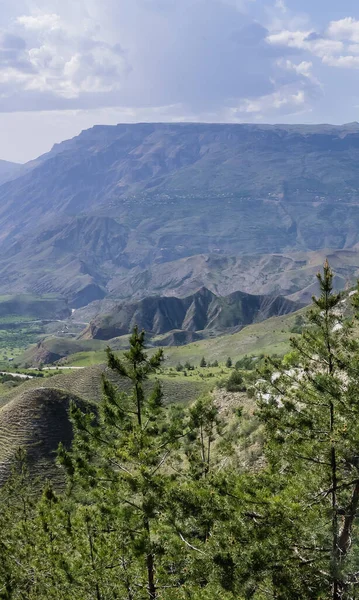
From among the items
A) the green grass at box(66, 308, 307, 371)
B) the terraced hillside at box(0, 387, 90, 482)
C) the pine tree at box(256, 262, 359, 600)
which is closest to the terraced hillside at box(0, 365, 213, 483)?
the terraced hillside at box(0, 387, 90, 482)

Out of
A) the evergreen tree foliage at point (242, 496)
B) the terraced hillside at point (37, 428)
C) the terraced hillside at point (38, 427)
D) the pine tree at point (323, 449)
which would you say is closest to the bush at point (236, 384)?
the terraced hillside at point (38, 427)

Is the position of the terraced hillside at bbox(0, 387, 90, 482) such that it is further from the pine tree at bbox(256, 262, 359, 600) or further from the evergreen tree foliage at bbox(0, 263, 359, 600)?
the pine tree at bbox(256, 262, 359, 600)

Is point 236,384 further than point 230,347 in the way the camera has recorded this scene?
No

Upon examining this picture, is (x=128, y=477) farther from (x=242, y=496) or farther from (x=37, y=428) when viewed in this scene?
(x=37, y=428)

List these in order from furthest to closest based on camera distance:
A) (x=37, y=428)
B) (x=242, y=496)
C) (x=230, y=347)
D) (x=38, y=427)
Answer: (x=230, y=347)
(x=38, y=427)
(x=37, y=428)
(x=242, y=496)

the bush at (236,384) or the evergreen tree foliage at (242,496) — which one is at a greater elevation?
the evergreen tree foliage at (242,496)

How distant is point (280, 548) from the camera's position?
13117 mm

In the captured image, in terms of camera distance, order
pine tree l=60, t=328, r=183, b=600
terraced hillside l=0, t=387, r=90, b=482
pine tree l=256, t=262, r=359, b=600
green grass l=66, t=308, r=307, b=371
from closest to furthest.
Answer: pine tree l=256, t=262, r=359, b=600 < pine tree l=60, t=328, r=183, b=600 < terraced hillside l=0, t=387, r=90, b=482 < green grass l=66, t=308, r=307, b=371

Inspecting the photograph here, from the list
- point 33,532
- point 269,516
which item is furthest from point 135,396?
point 33,532

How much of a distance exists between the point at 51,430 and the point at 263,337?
94.1m

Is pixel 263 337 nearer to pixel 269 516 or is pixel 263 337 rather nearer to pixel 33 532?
pixel 33 532

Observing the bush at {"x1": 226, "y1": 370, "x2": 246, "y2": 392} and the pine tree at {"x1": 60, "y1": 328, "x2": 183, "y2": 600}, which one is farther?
the bush at {"x1": 226, "y1": 370, "x2": 246, "y2": 392}

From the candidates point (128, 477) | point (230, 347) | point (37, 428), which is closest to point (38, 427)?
point (37, 428)

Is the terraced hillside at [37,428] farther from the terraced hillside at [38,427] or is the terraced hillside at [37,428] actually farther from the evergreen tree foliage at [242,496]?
the evergreen tree foliage at [242,496]
